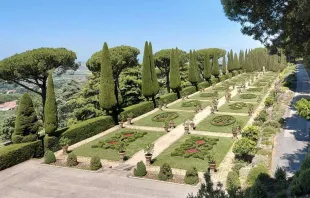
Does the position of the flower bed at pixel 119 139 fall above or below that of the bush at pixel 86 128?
below

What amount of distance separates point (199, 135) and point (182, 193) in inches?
399

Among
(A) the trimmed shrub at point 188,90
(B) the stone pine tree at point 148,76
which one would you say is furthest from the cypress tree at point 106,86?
(A) the trimmed shrub at point 188,90

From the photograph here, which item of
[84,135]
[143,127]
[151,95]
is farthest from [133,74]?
[84,135]

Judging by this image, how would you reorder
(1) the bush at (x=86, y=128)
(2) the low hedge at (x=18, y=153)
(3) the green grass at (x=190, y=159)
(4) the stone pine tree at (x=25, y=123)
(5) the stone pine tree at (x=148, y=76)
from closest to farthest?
(3) the green grass at (x=190, y=159) → (2) the low hedge at (x=18, y=153) → (4) the stone pine tree at (x=25, y=123) → (1) the bush at (x=86, y=128) → (5) the stone pine tree at (x=148, y=76)

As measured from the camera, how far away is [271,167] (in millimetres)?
14445

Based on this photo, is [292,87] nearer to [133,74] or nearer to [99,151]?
[133,74]

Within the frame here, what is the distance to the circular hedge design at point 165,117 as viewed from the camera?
28.0 metres

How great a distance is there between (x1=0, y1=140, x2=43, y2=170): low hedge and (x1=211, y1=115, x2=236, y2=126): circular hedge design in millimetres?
15120

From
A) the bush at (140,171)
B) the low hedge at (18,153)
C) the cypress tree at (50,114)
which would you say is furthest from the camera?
the cypress tree at (50,114)

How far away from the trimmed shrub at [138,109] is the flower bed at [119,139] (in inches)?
187

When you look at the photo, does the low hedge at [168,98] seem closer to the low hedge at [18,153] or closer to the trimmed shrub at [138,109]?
the trimmed shrub at [138,109]

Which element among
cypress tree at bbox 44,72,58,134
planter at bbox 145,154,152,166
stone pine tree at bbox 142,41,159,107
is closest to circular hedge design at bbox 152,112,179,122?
stone pine tree at bbox 142,41,159,107

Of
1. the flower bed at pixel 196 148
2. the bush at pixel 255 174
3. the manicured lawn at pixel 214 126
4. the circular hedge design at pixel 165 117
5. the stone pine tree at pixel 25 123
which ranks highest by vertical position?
the stone pine tree at pixel 25 123

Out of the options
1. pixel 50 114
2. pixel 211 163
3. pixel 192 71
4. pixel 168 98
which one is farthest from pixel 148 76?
pixel 211 163
